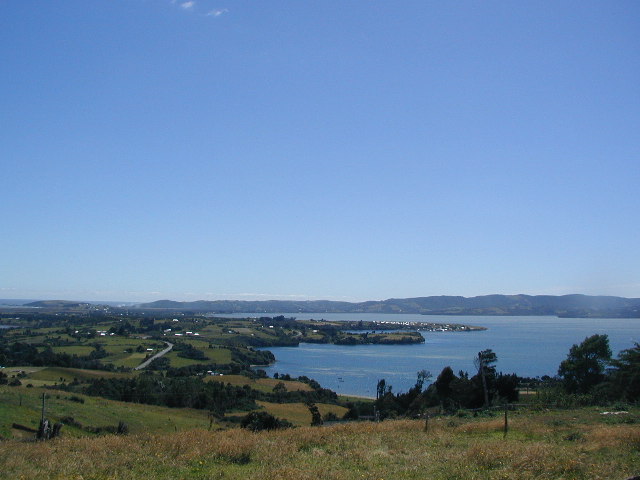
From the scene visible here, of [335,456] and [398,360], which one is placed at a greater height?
[335,456]

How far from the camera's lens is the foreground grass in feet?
29.9

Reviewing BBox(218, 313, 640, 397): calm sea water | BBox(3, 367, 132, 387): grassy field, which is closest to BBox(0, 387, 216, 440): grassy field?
BBox(3, 367, 132, 387): grassy field

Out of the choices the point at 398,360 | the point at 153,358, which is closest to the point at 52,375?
the point at 153,358

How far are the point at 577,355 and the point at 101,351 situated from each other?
8967cm

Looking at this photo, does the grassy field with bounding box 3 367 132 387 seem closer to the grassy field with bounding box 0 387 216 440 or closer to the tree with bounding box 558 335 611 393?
the grassy field with bounding box 0 387 216 440

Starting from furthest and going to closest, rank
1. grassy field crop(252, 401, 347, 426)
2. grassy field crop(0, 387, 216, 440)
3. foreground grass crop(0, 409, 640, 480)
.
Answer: grassy field crop(252, 401, 347, 426)
grassy field crop(0, 387, 216, 440)
foreground grass crop(0, 409, 640, 480)

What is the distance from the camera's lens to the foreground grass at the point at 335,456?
359 inches

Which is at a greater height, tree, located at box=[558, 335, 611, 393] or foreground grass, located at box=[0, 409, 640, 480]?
foreground grass, located at box=[0, 409, 640, 480]

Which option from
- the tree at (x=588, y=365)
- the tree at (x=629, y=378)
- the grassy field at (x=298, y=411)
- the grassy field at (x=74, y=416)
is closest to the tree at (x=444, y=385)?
the tree at (x=588, y=365)

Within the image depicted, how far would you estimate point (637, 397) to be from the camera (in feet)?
92.3

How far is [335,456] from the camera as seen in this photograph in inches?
432

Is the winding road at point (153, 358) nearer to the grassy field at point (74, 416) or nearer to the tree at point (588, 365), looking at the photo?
the grassy field at point (74, 416)

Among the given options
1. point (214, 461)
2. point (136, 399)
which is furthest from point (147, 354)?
point (214, 461)

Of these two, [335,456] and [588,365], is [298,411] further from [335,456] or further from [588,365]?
[335,456]
